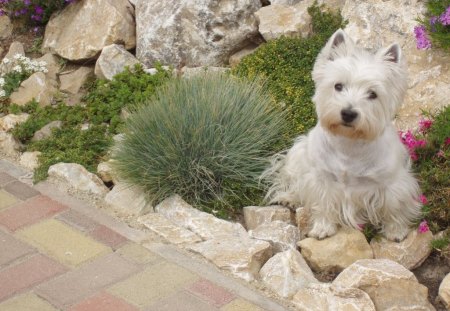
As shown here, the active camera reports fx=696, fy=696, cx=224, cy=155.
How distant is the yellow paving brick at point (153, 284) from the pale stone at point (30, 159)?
1666mm

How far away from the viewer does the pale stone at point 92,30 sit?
6.32m

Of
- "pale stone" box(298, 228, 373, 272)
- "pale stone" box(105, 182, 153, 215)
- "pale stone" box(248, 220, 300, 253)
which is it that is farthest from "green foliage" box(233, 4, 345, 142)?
"pale stone" box(105, 182, 153, 215)

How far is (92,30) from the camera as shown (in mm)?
6379

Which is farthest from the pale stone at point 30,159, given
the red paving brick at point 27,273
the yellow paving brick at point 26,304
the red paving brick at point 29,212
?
the yellow paving brick at point 26,304

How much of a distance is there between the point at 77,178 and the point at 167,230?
35.1 inches

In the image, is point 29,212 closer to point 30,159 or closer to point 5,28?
point 30,159

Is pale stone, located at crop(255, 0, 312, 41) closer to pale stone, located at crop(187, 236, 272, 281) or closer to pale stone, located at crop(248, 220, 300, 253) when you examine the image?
pale stone, located at crop(248, 220, 300, 253)

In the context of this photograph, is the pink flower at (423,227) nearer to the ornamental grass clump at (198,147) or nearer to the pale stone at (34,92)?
the ornamental grass clump at (198,147)

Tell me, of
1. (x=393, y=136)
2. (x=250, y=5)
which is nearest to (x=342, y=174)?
(x=393, y=136)

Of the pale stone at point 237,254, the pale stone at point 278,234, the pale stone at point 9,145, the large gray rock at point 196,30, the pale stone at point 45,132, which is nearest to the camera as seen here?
the pale stone at point 237,254

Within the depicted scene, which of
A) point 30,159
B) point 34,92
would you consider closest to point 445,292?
point 30,159

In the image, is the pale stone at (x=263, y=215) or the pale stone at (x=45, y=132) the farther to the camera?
the pale stone at (x=45, y=132)

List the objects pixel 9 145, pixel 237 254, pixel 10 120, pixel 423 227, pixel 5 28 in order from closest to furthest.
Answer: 1. pixel 237 254
2. pixel 423 227
3. pixel 9 145
4. pixel 10 120
5. pixel 5 28

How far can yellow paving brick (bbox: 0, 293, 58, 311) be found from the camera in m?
3.53
